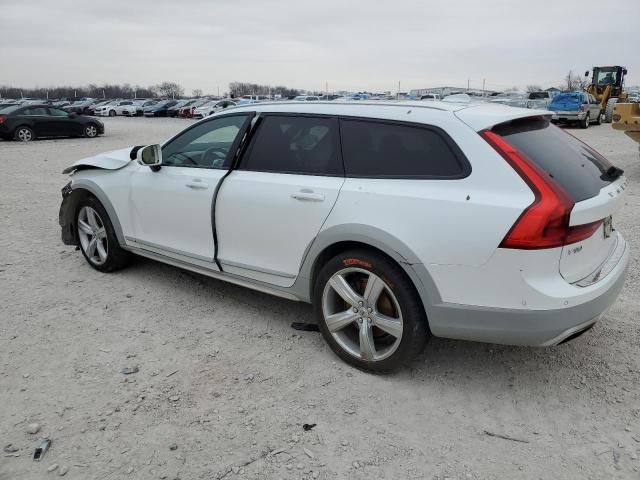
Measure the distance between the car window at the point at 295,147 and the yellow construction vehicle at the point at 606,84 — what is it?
1141 inches

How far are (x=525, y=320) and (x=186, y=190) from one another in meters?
2.62

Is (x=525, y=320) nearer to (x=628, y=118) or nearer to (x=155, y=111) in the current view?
(x=628, y=118)

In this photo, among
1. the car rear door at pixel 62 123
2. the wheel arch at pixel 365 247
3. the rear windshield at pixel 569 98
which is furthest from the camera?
the rear windshield at pixel 569 98

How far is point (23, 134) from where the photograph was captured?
20297 mm

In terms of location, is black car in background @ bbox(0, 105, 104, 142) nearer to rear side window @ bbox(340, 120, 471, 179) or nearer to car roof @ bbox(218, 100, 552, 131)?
car roof @ bbox(218, 100, 552, 131)

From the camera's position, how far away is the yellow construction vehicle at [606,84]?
2835cm

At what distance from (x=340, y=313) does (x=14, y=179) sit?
397 inches

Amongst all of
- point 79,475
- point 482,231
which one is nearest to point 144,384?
point 79,475

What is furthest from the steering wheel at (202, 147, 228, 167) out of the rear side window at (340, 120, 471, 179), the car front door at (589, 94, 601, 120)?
the car front door at (589, 94, 601, 120)

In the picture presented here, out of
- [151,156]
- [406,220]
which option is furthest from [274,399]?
[151,156]

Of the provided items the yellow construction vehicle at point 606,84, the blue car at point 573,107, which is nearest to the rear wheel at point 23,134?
the blue car at point 573,107

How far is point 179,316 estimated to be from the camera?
417 centimetres

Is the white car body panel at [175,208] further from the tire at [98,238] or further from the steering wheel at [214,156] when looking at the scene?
the tire at [98,238]

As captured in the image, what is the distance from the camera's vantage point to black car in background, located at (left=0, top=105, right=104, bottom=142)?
2000cm
